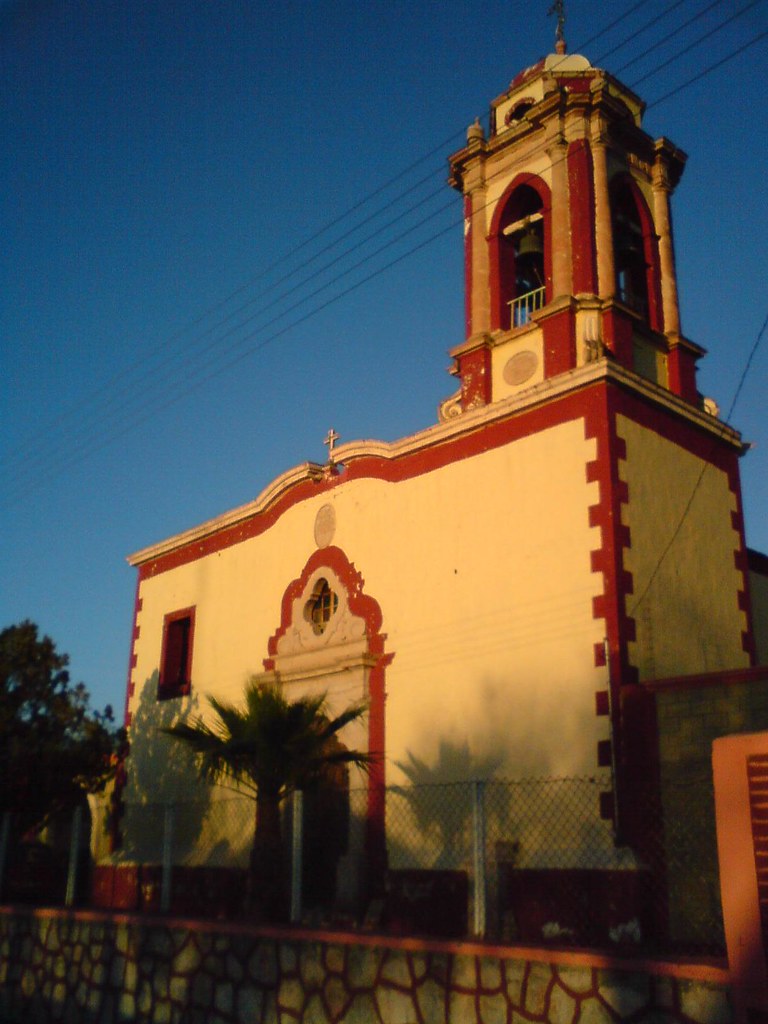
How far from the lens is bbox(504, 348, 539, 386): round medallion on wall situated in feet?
49.1

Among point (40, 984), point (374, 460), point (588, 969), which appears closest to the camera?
point (588, 969)

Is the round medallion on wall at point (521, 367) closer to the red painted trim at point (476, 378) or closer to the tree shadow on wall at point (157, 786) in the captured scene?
the red painted trim at point (476, 378)

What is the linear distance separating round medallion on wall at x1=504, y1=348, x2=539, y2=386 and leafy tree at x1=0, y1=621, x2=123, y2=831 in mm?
8378

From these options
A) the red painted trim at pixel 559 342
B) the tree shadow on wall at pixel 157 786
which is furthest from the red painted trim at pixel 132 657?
the red painted trim at pixel 559 342

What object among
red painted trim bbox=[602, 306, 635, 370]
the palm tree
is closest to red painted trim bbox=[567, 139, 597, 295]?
red painted trim bbox=[602, 306, 635, 370]

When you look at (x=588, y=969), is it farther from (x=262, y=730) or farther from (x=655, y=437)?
(x=655, y=437)

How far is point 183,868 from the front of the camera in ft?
55.1

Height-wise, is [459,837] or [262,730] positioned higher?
[262,730]

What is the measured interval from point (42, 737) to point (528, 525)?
821cm

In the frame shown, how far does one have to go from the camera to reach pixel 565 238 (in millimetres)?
15125

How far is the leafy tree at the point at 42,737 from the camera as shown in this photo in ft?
50.5

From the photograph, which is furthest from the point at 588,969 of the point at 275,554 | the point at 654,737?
the point at 275,554

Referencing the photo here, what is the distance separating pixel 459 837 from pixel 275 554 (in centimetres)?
625

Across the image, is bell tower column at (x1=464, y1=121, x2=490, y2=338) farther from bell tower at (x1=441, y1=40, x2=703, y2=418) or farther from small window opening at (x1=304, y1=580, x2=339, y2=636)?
small window opening at (x1=304, y1=580, x2=339, y2=636)
